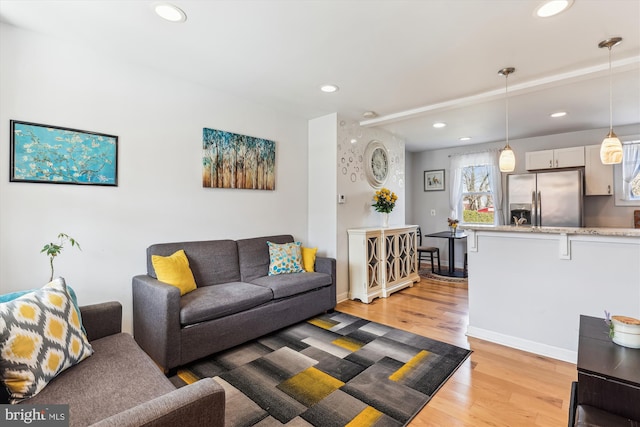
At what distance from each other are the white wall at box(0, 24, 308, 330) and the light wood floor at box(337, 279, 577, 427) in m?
2.33

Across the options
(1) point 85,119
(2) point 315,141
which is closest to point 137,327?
(1) point 85,119

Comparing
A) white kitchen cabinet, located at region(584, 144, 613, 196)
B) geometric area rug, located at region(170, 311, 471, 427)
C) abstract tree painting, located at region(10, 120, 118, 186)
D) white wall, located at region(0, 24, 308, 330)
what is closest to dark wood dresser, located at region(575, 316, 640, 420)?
geometric area rug, located at region(170, 311, 471, 427)

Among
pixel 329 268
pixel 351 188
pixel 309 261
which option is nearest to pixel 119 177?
pixel 309 261

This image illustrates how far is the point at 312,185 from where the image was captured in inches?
163

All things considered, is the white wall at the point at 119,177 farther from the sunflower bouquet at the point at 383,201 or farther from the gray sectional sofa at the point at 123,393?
the sunflower bouquet at the point at 383,201

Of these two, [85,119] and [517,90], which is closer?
[85,119]

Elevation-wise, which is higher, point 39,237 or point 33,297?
point 39,237

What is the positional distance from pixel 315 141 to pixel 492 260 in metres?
2.56

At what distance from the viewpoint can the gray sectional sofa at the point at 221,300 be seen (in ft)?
7.22

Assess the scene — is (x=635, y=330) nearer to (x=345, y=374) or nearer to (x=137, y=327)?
(x=345, y=374)

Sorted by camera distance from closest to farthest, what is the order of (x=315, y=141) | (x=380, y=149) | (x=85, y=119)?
(x=85, y=119), (x=315, y=141), (x=380, y=149)

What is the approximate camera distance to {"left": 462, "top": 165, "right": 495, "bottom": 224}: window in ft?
18.5

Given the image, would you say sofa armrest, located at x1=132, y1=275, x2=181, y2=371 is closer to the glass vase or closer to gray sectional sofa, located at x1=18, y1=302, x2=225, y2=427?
gray sectional sofa, located at x1=18, y1=302, x2=225, y2=427

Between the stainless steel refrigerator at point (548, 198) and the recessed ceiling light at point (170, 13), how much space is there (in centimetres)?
447
